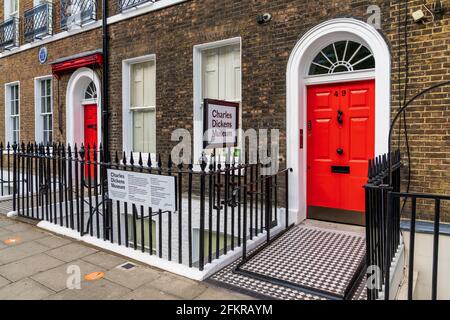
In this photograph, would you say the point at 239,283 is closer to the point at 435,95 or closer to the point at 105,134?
the point at 435,95

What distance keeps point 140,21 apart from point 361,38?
16.2 feet

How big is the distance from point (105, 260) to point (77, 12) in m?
7.66

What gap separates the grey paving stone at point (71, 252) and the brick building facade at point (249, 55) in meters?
3.09

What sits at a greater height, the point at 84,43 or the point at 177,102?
the point at 84,43

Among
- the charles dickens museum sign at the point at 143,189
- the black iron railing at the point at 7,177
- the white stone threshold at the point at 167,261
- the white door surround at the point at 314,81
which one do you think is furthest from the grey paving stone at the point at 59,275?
the black iron railing at the point at 7,177

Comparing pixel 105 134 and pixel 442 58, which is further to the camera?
pixel 105 134

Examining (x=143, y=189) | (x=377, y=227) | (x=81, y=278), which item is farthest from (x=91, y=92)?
(x=377, y=227)

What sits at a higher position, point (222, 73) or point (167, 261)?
point (222, 73)

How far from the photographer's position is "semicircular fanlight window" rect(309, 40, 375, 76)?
5289mm

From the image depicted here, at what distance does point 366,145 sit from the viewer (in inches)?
209

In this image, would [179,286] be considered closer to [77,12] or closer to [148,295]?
[148,295]

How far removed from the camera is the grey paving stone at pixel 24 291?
3.43 metres

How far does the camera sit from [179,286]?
143 inches

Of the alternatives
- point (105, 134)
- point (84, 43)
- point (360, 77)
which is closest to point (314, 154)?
point (360, 77)
